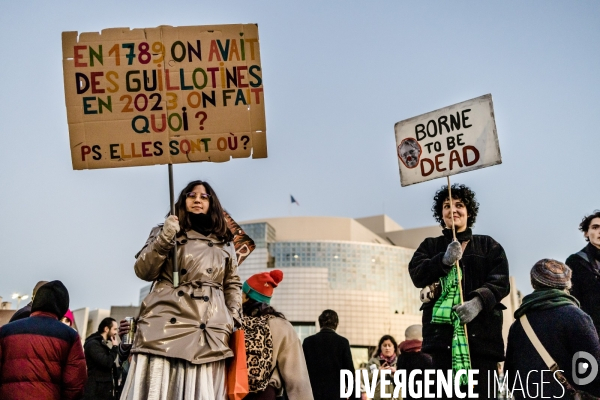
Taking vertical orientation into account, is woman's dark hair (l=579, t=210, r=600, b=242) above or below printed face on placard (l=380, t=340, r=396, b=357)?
above

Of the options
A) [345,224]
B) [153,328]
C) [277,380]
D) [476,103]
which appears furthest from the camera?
[345,224]

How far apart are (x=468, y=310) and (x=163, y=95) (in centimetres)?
302

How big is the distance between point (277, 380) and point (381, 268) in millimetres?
91535

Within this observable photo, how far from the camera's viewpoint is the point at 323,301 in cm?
9081

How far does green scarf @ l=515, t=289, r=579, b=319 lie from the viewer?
5.54 m

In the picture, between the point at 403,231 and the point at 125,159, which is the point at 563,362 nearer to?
the point at 125,159

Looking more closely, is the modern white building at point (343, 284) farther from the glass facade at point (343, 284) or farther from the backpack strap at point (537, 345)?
the backpack strap at point (537, 345)

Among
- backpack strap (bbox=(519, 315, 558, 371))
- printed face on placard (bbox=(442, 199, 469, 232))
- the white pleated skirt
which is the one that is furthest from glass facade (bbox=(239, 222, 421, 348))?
the white pleated skirt

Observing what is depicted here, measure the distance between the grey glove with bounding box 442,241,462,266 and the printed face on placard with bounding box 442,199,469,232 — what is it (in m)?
0.49

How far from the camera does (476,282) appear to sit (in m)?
6.10

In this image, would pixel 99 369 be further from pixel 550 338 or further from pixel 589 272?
pixel 589 272

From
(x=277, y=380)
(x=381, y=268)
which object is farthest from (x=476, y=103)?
(x=381, y=268)

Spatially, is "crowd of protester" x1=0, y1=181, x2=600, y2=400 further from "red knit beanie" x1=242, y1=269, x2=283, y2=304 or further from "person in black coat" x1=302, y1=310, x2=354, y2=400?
"person in black coat" x1=302, y1=310, x2=354, y2=400

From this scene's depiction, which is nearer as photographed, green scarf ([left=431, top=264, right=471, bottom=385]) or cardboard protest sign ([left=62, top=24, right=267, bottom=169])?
green scarf ([left=431, top=264, right=471, bottom=385])
